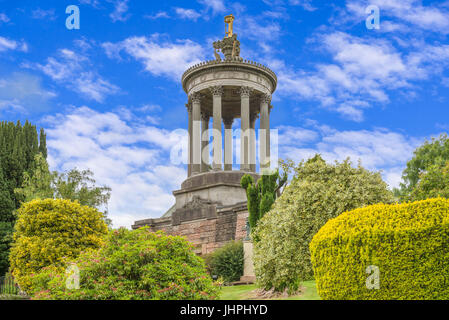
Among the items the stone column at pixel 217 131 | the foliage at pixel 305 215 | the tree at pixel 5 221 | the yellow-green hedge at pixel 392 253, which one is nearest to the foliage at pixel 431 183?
the foliage at pixel 305 215

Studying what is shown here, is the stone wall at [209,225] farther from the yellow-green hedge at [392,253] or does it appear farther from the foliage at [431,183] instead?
the yellow-green hedge at [392,253]

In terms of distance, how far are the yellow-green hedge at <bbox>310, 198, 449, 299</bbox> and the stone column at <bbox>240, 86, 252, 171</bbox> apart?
25869 millimetres

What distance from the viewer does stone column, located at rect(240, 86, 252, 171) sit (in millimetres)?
38250

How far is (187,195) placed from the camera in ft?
123

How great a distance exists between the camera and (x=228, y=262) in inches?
1034

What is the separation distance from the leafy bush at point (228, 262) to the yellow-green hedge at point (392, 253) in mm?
13356

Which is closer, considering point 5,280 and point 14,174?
point 5,280

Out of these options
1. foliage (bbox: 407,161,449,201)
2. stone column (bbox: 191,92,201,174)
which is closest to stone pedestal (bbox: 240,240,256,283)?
foliage (bbox: 407,161,449,201)

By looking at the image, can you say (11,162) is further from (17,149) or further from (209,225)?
(209,225)

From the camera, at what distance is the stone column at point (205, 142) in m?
39.9

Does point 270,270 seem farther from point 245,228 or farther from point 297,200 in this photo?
point 245,228

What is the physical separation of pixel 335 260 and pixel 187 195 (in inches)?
1016

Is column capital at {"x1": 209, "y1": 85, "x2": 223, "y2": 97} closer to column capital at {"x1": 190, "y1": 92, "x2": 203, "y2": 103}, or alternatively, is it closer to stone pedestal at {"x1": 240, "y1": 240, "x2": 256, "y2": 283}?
column capital at {"x1": 190, "y1": 92, "x2": 203, "y2": 103}
